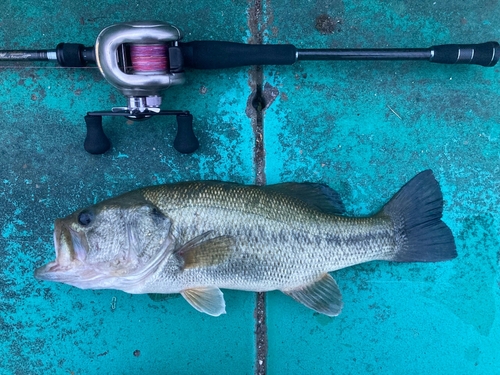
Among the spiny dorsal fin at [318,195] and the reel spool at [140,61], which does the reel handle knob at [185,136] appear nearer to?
the reel spool at [140,61]

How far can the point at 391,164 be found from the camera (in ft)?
6.30

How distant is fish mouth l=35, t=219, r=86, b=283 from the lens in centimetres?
152

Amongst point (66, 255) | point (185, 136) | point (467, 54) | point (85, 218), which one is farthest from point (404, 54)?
point (66, 255)

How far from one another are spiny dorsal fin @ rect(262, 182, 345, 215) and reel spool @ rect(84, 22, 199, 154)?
2.10 ft

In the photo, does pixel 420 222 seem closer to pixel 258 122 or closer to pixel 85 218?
pixel 258 122

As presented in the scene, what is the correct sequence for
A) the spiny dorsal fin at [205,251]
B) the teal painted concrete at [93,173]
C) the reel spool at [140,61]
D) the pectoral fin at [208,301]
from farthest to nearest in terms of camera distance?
the teal painted concrete at [93,173]
the pectoral fin at [208,301]
the spiny dorsal fin at [205,251]
the reel spool at [140,61]

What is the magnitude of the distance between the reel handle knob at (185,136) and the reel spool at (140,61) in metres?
0.11

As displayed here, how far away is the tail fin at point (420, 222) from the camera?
5.66 ft

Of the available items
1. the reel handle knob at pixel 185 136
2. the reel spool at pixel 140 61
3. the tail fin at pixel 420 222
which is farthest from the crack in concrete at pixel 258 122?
the tail fin at pixel 420 222

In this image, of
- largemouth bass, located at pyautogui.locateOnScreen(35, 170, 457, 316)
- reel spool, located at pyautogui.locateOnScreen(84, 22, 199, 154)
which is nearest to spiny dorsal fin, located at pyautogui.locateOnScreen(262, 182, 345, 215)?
largemouth bass, located at pyautogui.locateOnScreen(35, 170, 457, 316)

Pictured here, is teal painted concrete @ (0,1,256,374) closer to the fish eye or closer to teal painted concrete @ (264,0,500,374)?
teal painted concrete @ (264,0,500,374)

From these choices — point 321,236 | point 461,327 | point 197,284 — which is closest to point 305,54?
point 321,236

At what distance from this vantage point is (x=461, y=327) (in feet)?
6.32

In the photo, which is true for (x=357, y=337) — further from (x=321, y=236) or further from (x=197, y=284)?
(x=197, y=284)
